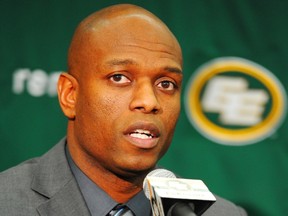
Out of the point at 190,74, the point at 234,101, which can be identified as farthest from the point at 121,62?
the point at 234,101

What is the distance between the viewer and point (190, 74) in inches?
118

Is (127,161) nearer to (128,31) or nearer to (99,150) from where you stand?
(99,150)

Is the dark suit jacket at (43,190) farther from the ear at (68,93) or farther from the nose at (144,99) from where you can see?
the nose at (144,99)

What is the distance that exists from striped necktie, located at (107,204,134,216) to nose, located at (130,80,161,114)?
323mm

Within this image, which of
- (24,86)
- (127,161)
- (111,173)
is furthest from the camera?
(24,86)

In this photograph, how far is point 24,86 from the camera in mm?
2934

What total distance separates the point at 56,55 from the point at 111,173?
3.62ft

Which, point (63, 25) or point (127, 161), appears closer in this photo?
point (127, 161)

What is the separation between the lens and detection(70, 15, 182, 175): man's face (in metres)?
1.87

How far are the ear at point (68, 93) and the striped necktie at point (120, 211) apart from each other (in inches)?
11.9

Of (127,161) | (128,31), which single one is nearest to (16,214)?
(127,161)

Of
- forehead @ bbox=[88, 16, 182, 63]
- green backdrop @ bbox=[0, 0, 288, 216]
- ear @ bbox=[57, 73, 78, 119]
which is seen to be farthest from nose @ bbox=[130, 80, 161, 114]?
green backdrop @ bbox=[0, 0, 288, 216]

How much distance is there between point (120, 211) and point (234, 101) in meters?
1.19

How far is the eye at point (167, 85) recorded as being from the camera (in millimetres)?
1977
